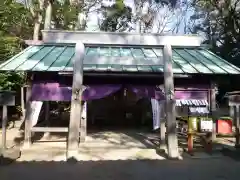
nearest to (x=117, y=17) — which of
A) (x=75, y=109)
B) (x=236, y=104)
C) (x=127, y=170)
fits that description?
(x=236, y=104)

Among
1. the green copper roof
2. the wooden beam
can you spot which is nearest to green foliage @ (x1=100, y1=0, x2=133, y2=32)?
the wooden beam

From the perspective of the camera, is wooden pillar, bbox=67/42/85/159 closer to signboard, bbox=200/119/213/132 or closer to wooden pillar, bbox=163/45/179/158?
wooden pillar, bbox=163/45/179/158

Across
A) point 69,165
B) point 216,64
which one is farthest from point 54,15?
point 69,165

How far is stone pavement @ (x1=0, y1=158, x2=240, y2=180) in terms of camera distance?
716 cm

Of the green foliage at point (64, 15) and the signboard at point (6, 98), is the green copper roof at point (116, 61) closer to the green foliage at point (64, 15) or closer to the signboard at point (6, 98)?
the signboard at point (6, 98)

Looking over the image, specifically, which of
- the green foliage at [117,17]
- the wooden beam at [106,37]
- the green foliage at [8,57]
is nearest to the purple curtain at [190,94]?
the wooden beam at [106,37]

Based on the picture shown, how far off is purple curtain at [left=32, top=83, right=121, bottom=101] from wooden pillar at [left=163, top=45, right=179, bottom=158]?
2.09 m

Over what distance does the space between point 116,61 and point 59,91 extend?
A: 2.32 meters

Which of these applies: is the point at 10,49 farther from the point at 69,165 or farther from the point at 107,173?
the point at 107,173

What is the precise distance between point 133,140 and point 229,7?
18137 millimetres

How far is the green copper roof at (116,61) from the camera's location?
Answer: 1030 centimetres

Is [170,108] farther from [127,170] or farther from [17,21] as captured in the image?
[17,21]

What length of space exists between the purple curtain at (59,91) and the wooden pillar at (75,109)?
1.49 meters

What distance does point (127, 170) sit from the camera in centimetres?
777
